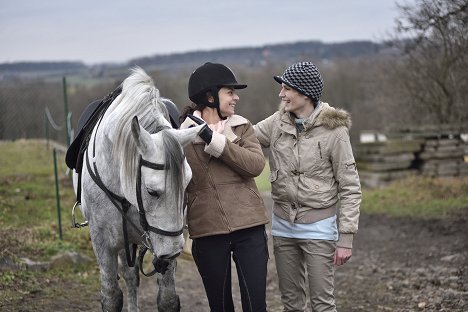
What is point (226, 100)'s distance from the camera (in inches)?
137

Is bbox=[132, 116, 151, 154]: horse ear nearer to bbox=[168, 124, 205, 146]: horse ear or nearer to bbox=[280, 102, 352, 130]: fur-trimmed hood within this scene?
bbox=[168, 124, 205, 146]: horse ear

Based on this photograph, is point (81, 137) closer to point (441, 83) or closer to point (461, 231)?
point (461, 231)

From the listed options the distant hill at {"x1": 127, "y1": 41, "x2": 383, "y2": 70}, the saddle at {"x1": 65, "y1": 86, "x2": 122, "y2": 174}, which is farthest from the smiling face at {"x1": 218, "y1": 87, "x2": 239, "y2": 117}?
the distant hill at {"x1": 127, "y1": 41, "x2": 383, "y2": 70}

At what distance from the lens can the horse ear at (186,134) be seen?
3207 mm

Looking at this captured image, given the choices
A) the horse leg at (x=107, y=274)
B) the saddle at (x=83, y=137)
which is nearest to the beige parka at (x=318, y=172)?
the horse leg at (x=107, y=274)

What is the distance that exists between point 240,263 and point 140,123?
1.00 metres

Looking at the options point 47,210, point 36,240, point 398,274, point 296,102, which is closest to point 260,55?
point 47,210

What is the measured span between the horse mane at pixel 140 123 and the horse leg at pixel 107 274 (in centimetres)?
74

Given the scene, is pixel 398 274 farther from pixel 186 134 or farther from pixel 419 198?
pixel 419 198

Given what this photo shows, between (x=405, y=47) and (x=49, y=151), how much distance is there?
30.6 ft

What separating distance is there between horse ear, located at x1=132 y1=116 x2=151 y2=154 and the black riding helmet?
1.55 ft

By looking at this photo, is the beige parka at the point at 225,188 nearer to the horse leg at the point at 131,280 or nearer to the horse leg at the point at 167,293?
the horse leg at the point at 167,293

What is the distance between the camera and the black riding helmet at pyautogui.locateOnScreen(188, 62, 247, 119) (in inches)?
137

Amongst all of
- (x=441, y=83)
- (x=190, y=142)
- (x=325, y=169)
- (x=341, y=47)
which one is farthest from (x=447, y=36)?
(x=341, y=47)
